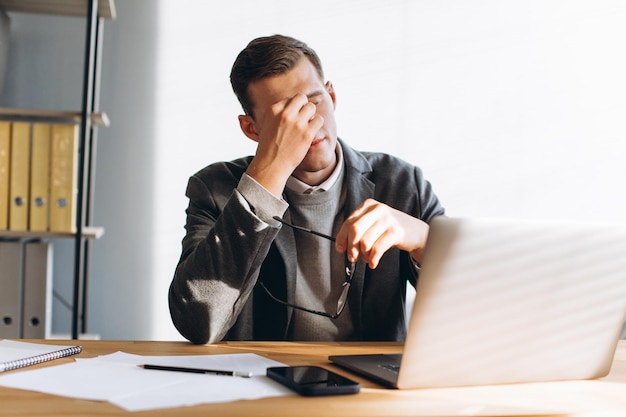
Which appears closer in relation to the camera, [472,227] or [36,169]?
[472,227]

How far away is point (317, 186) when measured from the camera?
148 centimetres

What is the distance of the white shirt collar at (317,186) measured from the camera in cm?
147

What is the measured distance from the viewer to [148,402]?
25.6 inches

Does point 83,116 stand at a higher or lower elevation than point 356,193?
higher

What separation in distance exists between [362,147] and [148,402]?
207 centimetres

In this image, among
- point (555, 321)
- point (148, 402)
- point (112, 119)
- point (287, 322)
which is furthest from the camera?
point (112, 119)

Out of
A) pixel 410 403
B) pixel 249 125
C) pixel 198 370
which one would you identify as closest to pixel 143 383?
pixel 198 370

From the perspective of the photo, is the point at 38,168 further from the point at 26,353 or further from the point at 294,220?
the point at 26,353

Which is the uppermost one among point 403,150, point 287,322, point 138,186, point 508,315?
point 403,150

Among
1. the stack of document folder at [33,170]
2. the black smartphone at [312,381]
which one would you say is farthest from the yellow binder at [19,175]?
the black smartphone at [312,381]

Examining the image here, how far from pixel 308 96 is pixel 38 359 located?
0.78 meters

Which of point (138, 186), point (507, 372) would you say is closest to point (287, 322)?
point (507, 372)

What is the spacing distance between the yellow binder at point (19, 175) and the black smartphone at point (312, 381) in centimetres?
152

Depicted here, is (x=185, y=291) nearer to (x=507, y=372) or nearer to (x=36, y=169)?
(x=507, y=372)
